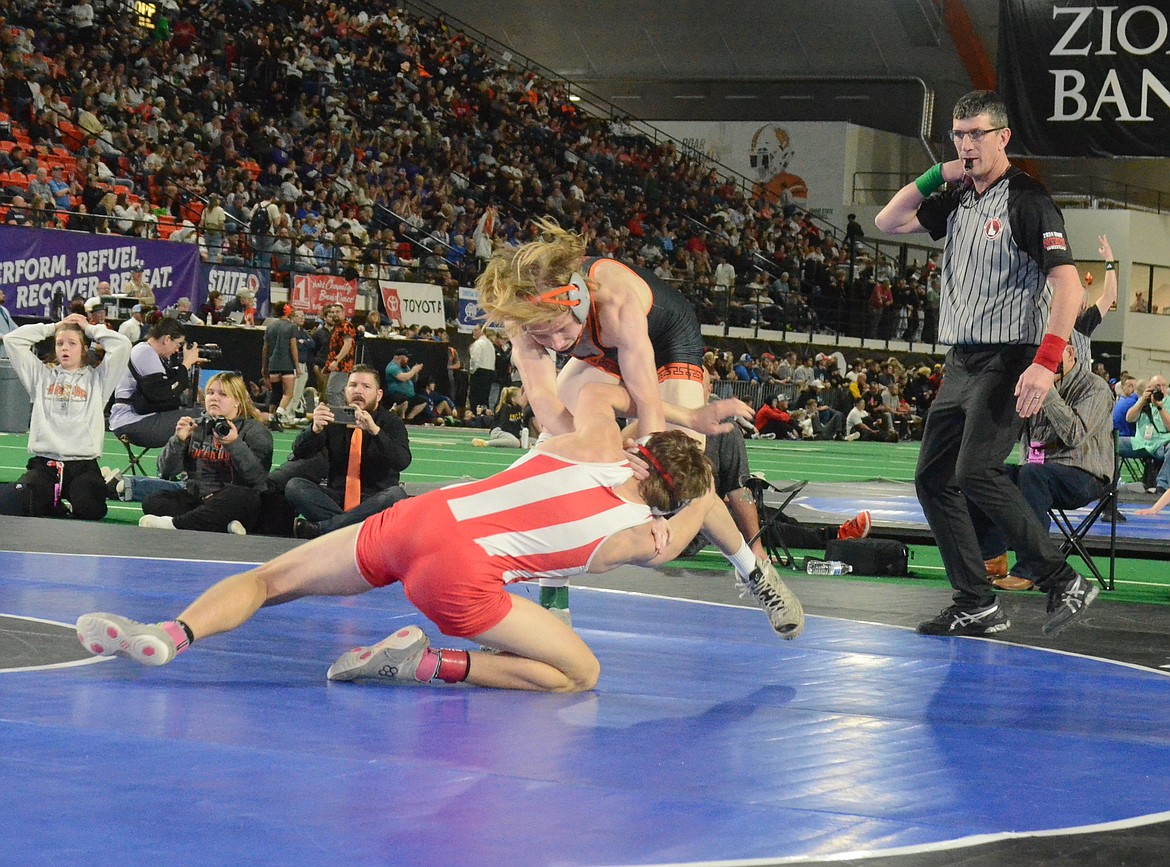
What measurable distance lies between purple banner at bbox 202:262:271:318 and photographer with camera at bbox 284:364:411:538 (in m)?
10.6

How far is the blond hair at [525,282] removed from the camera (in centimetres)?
459

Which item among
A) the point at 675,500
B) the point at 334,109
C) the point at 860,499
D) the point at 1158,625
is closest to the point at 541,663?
the point at 675,500

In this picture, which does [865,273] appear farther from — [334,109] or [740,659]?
[740,659]

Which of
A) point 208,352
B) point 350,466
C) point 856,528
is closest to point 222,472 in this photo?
point 350,466

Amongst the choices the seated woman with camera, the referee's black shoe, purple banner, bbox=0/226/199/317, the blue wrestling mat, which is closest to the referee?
the blue wrestling mat

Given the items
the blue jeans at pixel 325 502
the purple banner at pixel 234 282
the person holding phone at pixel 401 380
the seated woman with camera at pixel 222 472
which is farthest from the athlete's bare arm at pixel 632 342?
the person holding phone at pixel 401 380

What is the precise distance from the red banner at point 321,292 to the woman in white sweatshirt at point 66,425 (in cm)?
1101

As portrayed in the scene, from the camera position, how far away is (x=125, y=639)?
4188 millimetres

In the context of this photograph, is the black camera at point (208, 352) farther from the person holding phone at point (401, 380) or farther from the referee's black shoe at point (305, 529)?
the person holding phone at point (401, 380)

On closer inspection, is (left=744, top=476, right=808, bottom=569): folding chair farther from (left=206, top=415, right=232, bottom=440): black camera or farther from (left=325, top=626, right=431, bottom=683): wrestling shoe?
(left=325, top=626, right=431, bottom=683): wrestling shoe

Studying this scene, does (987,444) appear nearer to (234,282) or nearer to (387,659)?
(387,659)

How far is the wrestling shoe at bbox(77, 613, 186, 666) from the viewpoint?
165 inches

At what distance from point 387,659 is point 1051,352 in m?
2.46

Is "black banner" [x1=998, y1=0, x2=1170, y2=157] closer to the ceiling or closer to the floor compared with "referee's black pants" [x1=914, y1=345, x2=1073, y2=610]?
closer to the ceiling
